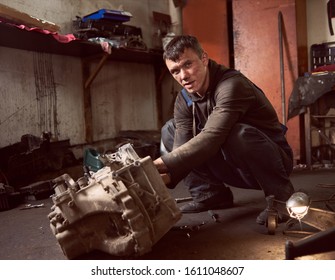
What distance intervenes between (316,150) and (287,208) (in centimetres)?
307

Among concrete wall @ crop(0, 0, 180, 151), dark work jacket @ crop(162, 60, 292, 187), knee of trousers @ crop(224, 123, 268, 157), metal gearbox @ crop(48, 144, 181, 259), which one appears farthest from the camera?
concrete wall @ crop(0, 0, 180, 151)

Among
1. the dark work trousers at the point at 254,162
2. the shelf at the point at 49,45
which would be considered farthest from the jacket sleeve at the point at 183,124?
the shelf at the point at 49,45

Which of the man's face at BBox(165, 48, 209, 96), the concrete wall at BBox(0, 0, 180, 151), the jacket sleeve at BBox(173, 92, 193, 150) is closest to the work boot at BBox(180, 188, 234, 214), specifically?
the jacket sleeve at BBox(173, 92, 193, 150)

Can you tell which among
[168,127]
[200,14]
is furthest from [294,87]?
[168,127]

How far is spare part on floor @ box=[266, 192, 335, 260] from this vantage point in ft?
4.05

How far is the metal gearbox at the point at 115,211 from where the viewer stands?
5.12 feet

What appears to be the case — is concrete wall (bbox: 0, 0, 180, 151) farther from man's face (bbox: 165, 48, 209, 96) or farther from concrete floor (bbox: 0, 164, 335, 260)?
man's face (bbox: 165, 48, 209, 96)

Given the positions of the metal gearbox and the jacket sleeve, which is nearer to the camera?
the metal gearbox

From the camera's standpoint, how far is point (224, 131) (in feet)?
6.38

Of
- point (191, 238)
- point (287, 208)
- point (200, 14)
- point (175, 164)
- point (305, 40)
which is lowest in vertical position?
point (191, 238)

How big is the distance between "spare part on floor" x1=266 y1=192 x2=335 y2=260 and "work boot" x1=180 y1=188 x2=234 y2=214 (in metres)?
0.49

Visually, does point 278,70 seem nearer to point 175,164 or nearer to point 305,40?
point 305,40

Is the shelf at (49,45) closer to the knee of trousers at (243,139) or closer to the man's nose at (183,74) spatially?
the man's nose at (183,74)

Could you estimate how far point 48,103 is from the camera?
416 cm
